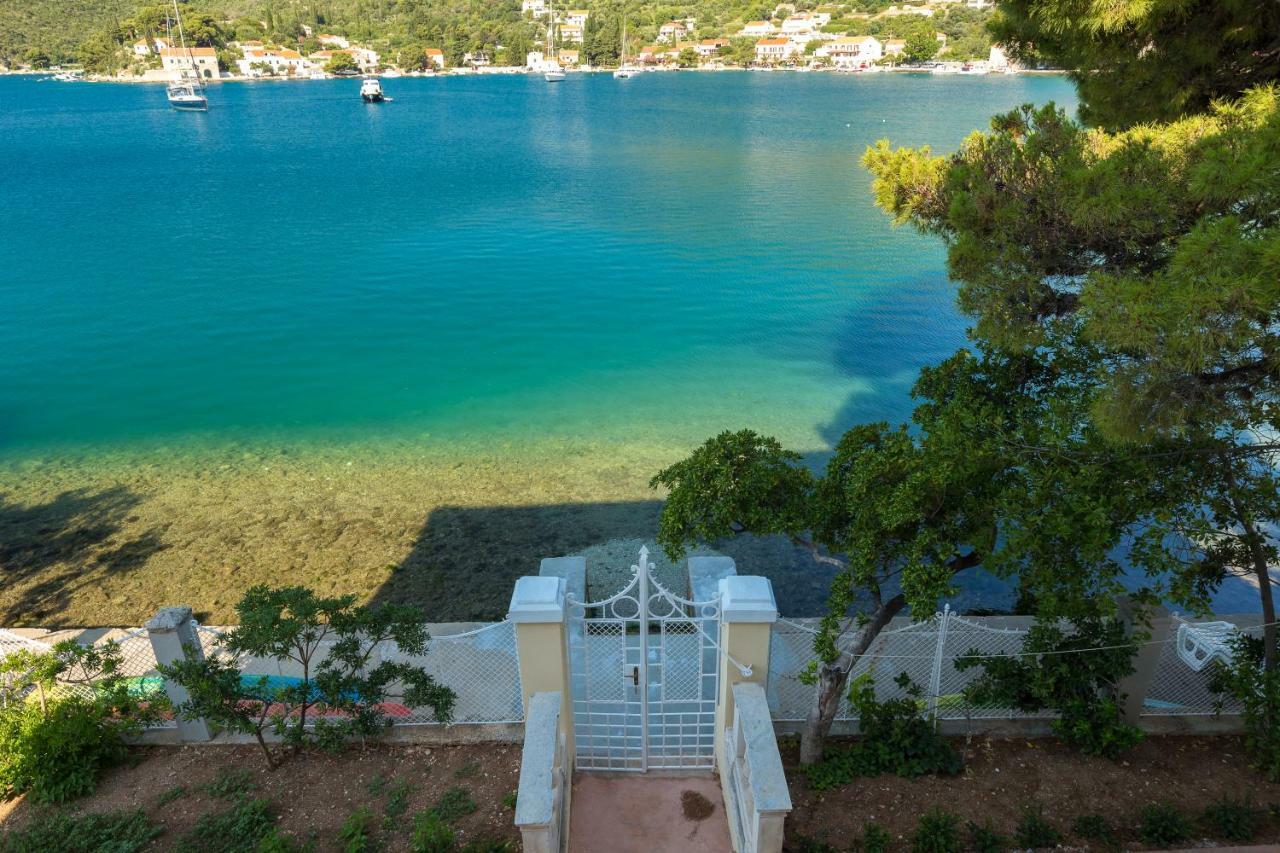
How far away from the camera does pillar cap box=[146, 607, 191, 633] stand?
19.5 feet

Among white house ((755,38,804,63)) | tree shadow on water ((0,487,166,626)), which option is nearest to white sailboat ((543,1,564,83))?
white house ((755,38,804,63))

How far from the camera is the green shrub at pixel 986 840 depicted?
5.20 metres

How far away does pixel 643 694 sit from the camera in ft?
18.2

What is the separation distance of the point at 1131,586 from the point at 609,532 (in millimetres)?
6930

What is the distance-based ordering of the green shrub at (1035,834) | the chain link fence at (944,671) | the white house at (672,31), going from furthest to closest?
the white house at (672,31), the chain link fence at (944,671), the green shrub at (1035,834)

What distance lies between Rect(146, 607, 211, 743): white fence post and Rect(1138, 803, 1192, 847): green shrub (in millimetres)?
7086

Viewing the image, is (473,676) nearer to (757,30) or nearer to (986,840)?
(986,840)

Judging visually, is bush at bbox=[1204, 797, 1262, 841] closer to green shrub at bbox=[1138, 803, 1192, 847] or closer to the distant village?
green shrub at bbox=[1138, 803, 1192, 847]

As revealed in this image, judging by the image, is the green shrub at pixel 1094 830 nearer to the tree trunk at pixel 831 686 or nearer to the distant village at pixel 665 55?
the tree trunk at pixel 831 686

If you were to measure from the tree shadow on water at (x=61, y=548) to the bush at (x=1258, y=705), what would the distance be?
12479 millimetres

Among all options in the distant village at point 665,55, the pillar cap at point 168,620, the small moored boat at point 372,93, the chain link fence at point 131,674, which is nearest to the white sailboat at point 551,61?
the distant village at point 665,55

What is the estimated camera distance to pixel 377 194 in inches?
1451

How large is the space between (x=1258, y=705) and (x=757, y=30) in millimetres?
168444

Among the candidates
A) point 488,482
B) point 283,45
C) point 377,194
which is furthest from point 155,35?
point 488,482
